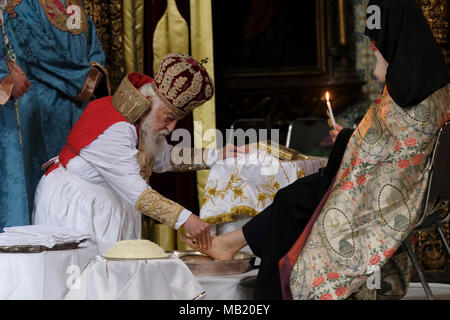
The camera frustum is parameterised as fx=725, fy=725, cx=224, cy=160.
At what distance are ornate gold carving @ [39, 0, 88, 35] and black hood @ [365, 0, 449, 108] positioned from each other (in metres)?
2.13

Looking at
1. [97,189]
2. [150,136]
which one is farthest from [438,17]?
[97,189]

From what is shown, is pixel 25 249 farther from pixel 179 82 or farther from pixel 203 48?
pixel 203 48

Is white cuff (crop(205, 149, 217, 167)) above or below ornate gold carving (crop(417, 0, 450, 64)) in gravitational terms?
below

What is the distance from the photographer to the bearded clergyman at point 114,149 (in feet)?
10.5

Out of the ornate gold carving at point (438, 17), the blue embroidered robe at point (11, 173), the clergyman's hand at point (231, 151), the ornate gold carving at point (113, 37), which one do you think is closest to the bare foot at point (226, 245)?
the clergyman's hand at point (231, 151)

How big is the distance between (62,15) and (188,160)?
1138 millimetres

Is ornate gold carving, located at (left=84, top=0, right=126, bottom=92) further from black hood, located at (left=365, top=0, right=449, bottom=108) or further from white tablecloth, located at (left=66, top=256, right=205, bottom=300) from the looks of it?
black hood, located at (left=365, top=0, right=449, bottom=108)

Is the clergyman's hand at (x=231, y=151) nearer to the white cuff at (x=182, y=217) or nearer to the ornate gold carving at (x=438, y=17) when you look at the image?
the white cuff at (x=182, y=217)

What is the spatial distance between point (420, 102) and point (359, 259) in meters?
0.60

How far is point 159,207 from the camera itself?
9.80 feet

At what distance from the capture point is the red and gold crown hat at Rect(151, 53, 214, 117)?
322 centimetres

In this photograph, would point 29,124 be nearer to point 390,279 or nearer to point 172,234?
point 172,234

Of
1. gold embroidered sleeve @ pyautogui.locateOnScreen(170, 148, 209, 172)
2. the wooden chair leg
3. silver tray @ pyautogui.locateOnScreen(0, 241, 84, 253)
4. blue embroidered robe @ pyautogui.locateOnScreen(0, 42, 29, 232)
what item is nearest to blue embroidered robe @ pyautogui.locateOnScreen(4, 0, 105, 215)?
blue embroidered robe @ pyautogui.locateOnScreen(0, 42, 29, 232)

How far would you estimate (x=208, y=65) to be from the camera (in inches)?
198
